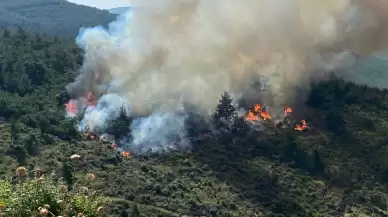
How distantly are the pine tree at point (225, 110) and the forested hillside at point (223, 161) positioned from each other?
0.28m

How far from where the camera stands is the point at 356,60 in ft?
541

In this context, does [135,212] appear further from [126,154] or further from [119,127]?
[119,127]

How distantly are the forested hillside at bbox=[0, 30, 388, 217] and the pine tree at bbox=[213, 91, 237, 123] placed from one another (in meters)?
0.28

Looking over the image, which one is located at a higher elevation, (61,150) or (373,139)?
(373,139)

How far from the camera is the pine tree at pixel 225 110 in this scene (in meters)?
161

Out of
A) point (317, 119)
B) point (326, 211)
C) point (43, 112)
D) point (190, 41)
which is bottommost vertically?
point (326, 211)

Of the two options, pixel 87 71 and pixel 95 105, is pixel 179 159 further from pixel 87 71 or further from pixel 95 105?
pixel 87 71

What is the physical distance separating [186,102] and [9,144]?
47.0 meters

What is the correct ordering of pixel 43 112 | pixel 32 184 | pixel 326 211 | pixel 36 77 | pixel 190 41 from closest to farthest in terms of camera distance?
1. pixel 32 184
2. pixel 326 211
3. pixel 43 112
4. pixel 190 41
5. pixel 36 77

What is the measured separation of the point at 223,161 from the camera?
148 meters

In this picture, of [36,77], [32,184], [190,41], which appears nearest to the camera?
[32,184]

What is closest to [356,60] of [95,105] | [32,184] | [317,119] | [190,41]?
[317,119]

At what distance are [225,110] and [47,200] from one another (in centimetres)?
13465

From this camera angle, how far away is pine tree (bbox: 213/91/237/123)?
160750 millimetres
